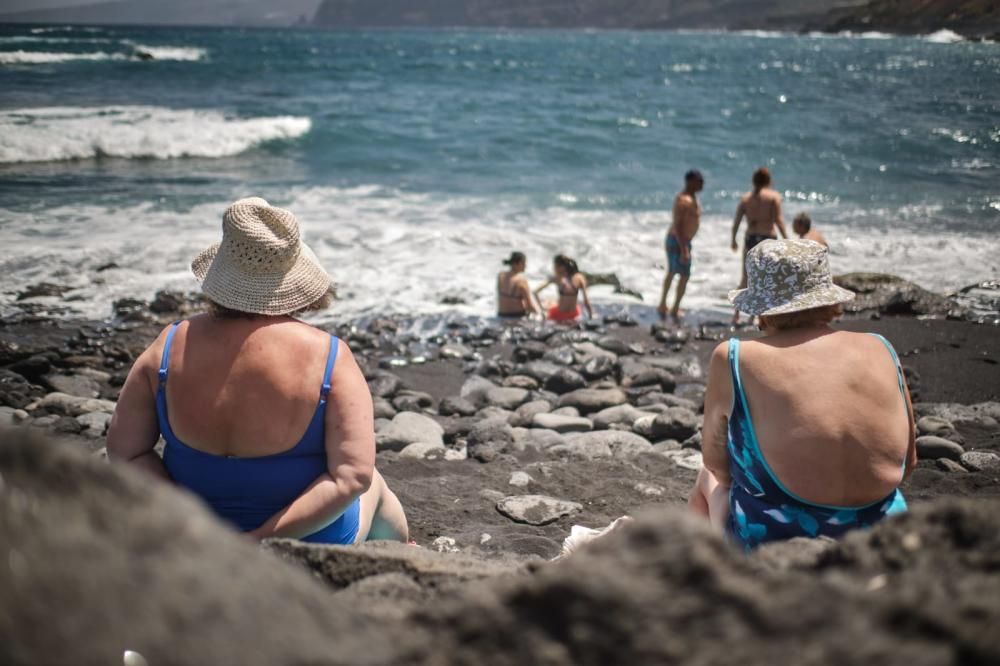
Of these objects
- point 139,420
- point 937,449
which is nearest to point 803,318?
point 139,420

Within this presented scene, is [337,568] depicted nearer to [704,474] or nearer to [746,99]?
[704,474]

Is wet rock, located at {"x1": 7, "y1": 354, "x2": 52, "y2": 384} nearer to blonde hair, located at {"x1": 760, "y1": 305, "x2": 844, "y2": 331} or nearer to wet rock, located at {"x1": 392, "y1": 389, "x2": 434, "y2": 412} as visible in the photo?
wet rock, located at {"x1": 392, "y1": 389, "x2": 434, "y2": 412}

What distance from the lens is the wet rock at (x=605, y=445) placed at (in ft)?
17.4

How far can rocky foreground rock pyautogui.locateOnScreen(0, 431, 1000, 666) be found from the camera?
850 mm

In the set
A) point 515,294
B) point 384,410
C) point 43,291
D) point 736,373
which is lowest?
point 43,291

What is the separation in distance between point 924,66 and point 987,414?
5451 cm

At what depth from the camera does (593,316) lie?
9945 millimetres

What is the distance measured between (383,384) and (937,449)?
179 inches

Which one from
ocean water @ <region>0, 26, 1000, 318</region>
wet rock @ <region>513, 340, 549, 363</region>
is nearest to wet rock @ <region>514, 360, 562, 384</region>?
wet rock @ <region>513, 340, 549, 363</region>

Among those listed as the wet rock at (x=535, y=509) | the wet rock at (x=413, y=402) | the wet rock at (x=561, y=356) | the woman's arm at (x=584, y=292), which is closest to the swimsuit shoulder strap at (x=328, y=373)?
the wet rock at (x=535, y=509)

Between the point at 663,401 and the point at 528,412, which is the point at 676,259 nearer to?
the point at 663,401

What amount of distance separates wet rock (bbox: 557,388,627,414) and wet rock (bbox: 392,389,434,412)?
119cm

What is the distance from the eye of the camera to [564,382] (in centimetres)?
705

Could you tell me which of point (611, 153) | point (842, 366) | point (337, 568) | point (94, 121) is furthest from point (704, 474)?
point (94, 121)
